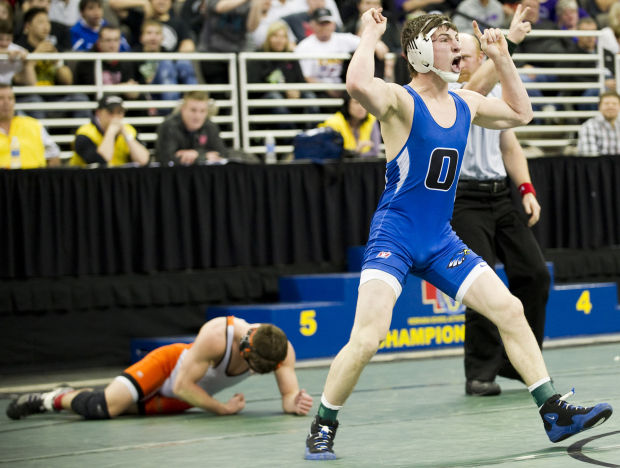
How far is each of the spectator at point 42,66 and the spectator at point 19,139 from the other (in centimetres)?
86

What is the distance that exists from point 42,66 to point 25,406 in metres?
4.90

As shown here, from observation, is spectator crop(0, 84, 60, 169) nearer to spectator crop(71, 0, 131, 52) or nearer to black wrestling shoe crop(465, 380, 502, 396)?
spectator crop(71, 0, 131, 52)

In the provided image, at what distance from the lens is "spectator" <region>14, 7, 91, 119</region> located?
35.9 ft

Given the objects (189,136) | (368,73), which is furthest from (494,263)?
(189,136)

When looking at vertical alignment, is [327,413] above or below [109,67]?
below

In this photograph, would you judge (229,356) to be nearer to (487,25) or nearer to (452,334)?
(452,334)

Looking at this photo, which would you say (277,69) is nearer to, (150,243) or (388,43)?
(388,43)

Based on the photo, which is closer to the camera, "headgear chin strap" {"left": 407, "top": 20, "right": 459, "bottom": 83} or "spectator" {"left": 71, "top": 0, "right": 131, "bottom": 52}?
"headgear chin strap" {"left": 407, "top": 20, "right": 459, "bottom": 83}

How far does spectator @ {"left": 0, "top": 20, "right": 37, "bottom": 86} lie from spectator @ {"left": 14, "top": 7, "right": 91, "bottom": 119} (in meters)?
0.19

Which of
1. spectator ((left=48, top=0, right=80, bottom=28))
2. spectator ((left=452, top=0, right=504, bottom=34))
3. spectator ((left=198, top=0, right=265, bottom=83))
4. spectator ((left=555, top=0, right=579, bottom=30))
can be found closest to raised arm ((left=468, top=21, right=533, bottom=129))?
spectator ((left=198, top=0, right=265, bottom=83))

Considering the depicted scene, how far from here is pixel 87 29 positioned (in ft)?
37.9

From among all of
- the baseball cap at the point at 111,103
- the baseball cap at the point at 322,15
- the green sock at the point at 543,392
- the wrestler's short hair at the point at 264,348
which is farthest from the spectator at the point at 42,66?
the green sock at the point at 543,392

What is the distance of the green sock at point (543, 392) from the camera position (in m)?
5.26

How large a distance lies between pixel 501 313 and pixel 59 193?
16.9 ft
